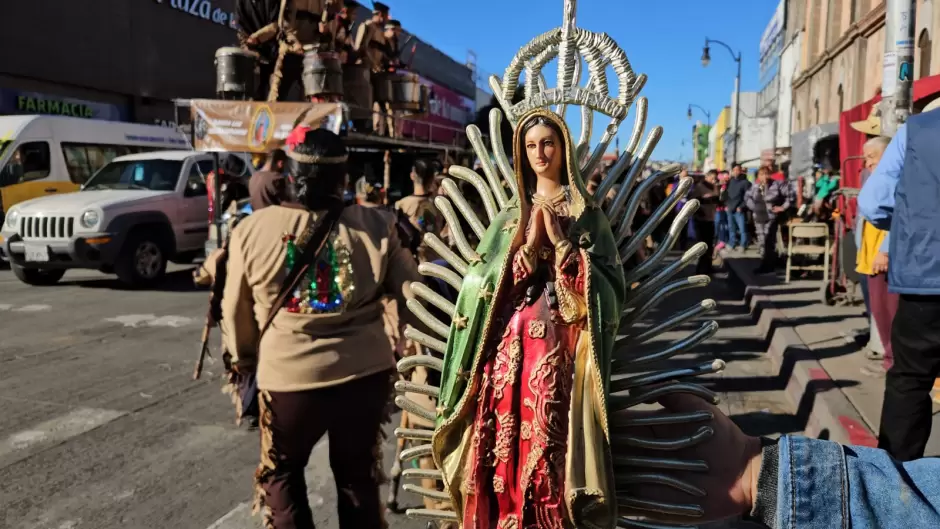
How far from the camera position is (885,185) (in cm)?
333

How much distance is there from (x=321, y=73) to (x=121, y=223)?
359cm

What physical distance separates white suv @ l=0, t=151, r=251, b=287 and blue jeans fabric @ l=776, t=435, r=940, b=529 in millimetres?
10174

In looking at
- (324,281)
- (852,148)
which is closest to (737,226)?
(852,148)

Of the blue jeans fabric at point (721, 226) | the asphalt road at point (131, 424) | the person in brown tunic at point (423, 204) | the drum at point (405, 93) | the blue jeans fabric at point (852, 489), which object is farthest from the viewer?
the blue jeans fabric at point (721, 226)

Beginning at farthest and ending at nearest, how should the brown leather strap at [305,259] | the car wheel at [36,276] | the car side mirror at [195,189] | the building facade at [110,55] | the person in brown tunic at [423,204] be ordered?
1. the building facade at [110,55]
2. the car side mirror at [195,189]
3. the car wheel at [36,276]
4. the person in brown tunic at [423,204]
5. the brown leather strap at [305,259]

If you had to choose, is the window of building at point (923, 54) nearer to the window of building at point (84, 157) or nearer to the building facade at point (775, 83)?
the window of building at point (84, 157)

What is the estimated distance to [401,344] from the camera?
9.49 feet

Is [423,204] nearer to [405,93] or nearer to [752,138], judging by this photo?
[405,93]

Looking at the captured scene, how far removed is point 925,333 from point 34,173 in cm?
1371

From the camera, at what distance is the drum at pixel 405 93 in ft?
44.3

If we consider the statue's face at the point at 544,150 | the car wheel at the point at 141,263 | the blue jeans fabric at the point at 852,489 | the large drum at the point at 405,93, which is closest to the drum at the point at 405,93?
the large drum at the point at 405,93

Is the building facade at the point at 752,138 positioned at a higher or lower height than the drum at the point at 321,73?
higher

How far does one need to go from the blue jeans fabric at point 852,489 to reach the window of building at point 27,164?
1362cm

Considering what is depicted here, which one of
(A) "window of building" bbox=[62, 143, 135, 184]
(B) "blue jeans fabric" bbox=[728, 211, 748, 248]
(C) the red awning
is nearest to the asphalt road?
(C) the red awning
